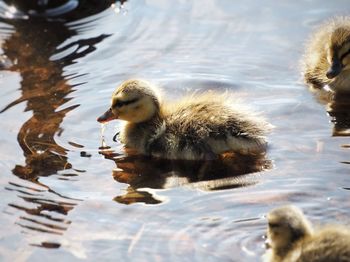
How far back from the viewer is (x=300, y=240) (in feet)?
10.5

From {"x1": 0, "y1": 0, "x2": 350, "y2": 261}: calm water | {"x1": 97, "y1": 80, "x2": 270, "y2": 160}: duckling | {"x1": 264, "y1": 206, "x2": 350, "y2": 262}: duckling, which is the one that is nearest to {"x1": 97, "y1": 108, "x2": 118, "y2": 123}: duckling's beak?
{"x1": 97, "y1": 80, "x2": 270, "y2": 160}: duckling

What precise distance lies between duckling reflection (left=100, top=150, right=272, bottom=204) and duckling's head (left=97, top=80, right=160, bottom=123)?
0.67 feet

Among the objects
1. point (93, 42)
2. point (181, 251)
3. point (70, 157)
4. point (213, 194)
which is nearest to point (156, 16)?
point (93, 42)

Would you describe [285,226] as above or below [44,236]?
above

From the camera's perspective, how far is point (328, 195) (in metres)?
3.93

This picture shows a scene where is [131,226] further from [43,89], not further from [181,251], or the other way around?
[43,89]

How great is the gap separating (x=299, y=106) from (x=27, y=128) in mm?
1405

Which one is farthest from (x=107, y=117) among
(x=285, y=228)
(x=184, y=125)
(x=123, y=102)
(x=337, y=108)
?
(x=285, y=228)

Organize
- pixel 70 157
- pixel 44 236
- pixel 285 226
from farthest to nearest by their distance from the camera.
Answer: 1. pixel 70 157
2. pixel 44 236
3. pixel 285 226

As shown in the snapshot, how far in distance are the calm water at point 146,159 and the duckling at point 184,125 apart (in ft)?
0.24

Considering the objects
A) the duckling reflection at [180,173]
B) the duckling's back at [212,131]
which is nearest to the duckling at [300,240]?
the duckling reflection at [180,173]

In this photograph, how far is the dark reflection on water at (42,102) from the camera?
4.02 meters

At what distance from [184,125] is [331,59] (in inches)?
47.7

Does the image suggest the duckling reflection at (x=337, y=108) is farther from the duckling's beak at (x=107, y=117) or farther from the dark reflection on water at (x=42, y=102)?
the dark reflection on water at (x=42, y=102)
